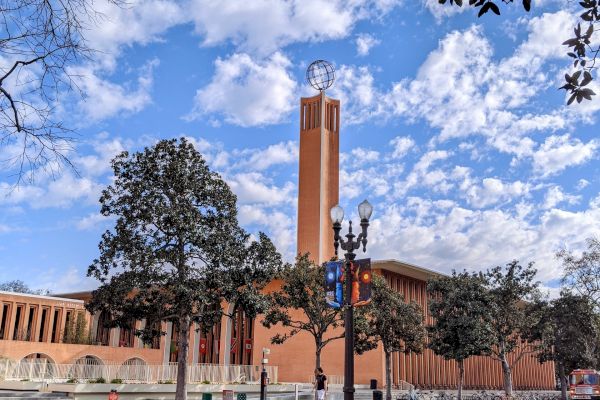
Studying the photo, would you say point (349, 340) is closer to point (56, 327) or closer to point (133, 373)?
point (133, 373)

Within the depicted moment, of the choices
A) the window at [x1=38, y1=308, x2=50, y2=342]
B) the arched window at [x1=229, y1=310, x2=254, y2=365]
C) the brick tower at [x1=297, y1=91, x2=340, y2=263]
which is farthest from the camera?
the brick tower at [x1=297, y1=91, x2=340, y2=263]

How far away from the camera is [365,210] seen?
15.5m

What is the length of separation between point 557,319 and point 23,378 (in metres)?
35.5

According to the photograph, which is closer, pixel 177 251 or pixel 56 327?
pixel 177 251

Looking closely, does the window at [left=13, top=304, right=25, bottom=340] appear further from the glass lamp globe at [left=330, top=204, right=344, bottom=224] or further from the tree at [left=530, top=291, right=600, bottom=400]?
the glass lamp globe at [left=330, top=204, right=344, bottom=224]

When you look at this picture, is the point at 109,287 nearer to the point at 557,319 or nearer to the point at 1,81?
the point at 1,81

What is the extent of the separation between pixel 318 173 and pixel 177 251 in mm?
33309

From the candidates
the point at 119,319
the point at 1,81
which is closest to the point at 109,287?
the point at 119,319

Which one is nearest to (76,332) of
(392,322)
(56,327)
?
(56,327)

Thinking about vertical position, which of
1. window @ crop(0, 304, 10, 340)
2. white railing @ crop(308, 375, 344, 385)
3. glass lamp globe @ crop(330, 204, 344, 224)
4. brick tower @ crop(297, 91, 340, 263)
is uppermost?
brick tower @ crop(297, 91, 340, 263)

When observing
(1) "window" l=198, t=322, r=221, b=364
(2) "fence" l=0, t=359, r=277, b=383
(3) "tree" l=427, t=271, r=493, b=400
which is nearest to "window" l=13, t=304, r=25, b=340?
(1) "window" l=198, t=322, r=221, b=364

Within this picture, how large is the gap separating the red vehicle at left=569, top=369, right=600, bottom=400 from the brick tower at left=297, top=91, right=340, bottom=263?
23.2 meters

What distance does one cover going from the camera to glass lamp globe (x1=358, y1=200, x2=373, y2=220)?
50.8 ft

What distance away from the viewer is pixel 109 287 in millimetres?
25953
